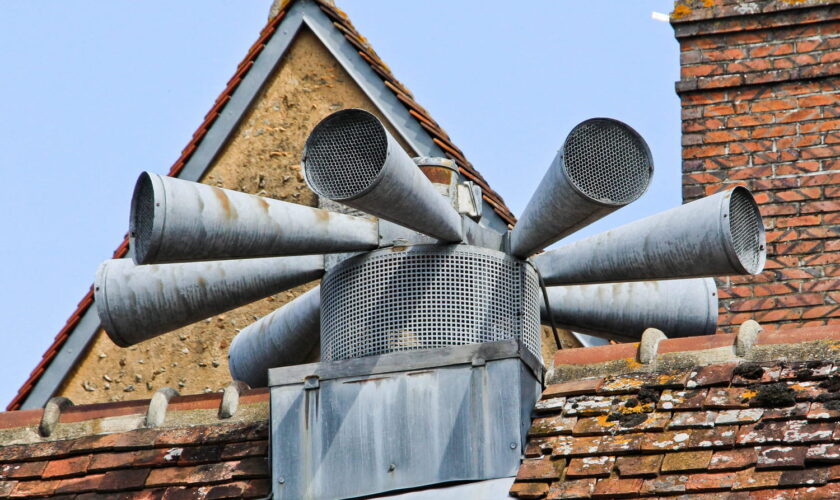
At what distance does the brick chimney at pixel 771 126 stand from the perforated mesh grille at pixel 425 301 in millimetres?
4640

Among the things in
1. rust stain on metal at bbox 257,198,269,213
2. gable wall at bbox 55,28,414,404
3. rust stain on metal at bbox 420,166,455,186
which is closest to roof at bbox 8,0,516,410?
gable wall at bbox 55,28,414,404

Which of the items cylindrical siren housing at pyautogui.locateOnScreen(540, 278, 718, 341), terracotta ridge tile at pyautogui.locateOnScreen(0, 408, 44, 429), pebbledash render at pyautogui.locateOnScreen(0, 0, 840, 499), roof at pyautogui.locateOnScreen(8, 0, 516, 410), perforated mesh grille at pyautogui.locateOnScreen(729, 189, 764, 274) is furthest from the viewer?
roof at pyautogui.locateOnScreen(8, 0, 516, 410)

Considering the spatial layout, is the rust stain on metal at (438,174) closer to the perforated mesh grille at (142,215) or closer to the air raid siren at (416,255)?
the air raid siren at (416,255)

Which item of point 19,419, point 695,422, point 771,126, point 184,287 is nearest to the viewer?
point 695,422

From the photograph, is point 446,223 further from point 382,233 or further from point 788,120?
point 788,120

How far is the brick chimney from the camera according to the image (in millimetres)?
11570

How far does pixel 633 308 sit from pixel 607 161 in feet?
4.55

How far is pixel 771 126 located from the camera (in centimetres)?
1216

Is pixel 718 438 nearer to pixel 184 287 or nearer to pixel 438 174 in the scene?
pixel 438 174

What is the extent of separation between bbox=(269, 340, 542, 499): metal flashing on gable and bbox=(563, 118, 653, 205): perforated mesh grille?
67cm

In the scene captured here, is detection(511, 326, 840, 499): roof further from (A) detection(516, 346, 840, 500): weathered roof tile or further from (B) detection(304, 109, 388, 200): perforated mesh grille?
(B) detection(304, 109, 388, 200): perforated mesh grille

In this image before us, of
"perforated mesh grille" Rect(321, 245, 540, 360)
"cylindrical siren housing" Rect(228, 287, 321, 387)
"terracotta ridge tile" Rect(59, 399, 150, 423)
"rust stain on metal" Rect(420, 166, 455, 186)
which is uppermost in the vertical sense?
"rust stain on metal" Rect(420, 166, 455, 186)

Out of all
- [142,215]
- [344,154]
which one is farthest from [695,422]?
[142,215]

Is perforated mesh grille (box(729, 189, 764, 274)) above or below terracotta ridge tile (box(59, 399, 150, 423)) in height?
above
